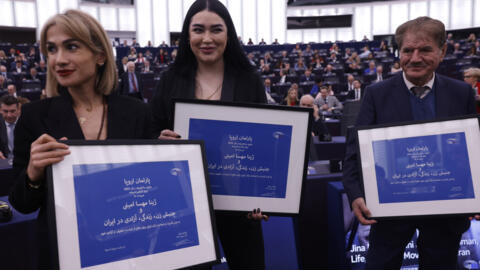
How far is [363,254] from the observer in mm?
2504

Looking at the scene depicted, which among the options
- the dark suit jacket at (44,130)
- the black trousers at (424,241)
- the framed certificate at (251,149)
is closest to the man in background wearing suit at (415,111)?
the black trousers at (424,241)

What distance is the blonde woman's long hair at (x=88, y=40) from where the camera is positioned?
112cm

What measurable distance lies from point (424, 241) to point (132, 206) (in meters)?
1.24

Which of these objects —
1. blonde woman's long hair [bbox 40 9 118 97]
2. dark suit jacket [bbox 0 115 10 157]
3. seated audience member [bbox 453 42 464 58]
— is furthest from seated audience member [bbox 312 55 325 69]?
blonde woman's long hair [bbox 40 9 118 97]

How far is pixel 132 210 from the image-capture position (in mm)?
1088

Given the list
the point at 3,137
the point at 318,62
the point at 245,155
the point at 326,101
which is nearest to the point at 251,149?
the point at 245,155

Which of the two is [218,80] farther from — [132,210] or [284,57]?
[284,57]

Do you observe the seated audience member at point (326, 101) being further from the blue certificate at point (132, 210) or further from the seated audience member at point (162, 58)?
the seated audience member at point (162, 58)

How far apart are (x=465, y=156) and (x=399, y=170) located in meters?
0.25

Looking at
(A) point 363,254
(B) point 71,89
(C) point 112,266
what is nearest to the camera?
(C) point 112,266

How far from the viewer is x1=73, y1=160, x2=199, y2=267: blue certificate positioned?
3.34 feet

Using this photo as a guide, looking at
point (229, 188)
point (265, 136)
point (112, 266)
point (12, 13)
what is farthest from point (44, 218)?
point (12, 13)

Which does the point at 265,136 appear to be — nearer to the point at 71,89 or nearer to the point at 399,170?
the point at 399,170

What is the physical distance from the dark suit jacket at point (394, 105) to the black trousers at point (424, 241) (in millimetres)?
215
